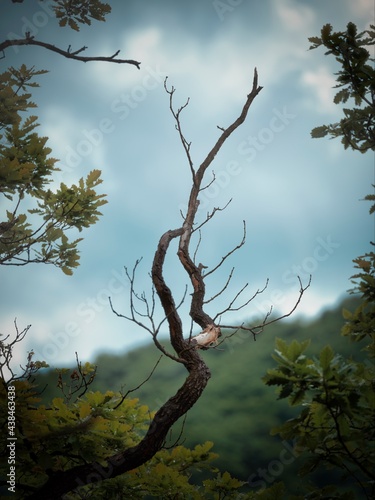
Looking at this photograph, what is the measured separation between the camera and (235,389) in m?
7.63

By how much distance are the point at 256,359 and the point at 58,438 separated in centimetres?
642

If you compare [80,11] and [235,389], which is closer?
[80,11]

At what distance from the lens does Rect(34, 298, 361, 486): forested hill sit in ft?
22.0

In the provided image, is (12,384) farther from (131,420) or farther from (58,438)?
(131,420)

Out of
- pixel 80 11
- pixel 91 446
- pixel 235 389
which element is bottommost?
pixel 91 446

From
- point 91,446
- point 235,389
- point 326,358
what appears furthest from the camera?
point 235,389

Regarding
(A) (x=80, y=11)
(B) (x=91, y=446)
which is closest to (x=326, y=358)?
(B) (x=91, y=446)

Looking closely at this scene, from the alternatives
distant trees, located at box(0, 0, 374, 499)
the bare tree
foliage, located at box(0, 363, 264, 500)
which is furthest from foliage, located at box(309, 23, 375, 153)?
foliage, located at box(0, 363, 264, 500)

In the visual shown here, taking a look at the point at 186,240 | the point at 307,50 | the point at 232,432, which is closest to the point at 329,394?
the point at 186,240

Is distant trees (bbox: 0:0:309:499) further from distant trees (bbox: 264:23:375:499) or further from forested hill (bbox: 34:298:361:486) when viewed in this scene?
forested hill (bbox: 34:298:361:486)

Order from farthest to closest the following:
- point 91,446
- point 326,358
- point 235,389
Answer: point 235,389, point 91,446, point 326,358

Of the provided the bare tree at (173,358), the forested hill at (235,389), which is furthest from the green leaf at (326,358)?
the forested hill at (235,389)

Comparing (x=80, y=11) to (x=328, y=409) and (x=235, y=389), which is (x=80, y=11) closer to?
(x=328, y=409)

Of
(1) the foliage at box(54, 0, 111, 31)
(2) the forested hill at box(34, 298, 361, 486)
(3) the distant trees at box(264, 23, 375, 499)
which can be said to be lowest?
(3) the distant trees at box(264, 23, 375, 499)
